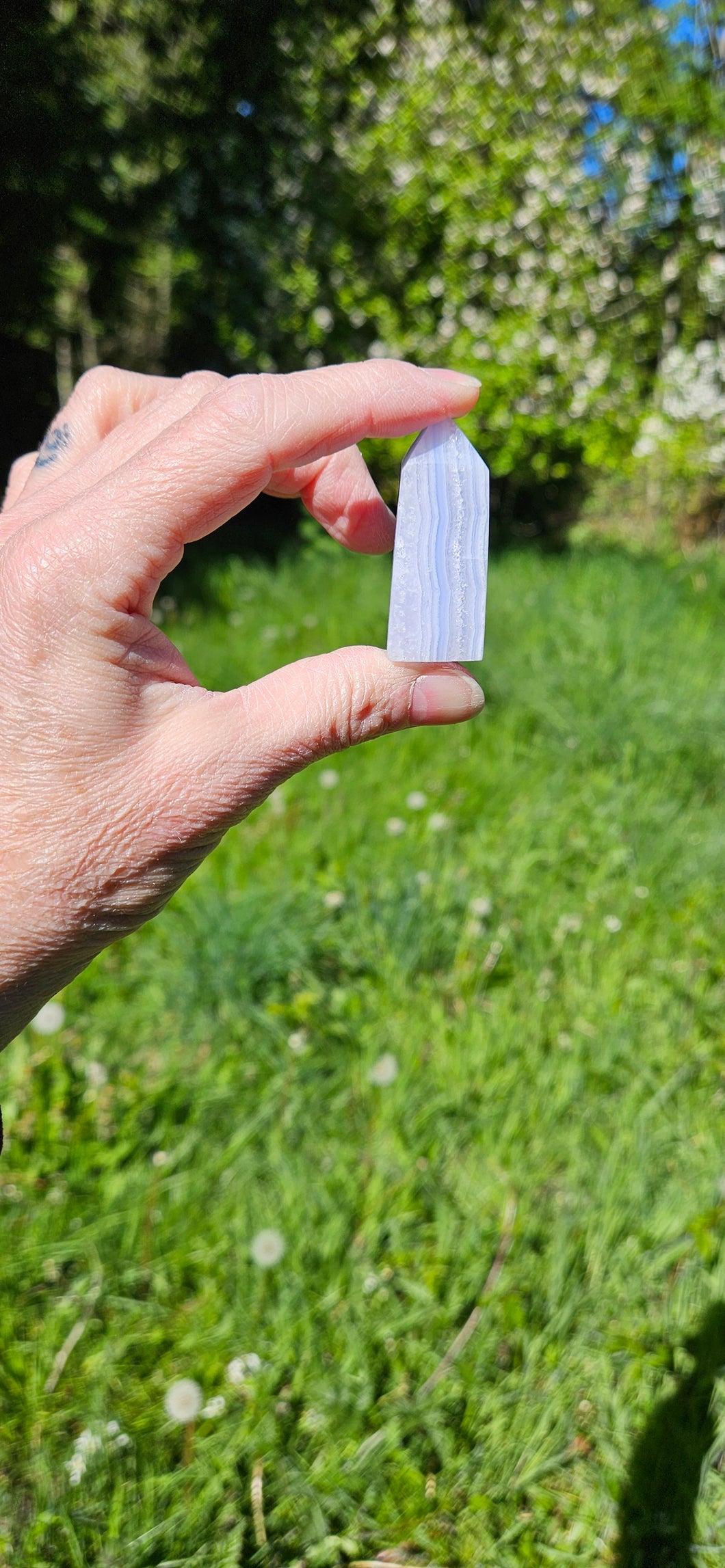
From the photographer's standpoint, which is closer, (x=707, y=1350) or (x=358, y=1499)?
(x=358, y=1499)

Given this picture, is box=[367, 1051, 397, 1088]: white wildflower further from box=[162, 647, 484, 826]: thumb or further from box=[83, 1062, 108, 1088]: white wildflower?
box=[162, 647, 484, 826]: thumb

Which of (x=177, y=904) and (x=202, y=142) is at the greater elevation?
(x=202, y=142)

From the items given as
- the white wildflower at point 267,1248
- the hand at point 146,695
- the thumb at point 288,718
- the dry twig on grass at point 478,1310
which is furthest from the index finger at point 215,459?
the dry twig on grass at point 478,1310

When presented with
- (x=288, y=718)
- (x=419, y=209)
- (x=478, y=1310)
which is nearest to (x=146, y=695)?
(x=288, y=718)

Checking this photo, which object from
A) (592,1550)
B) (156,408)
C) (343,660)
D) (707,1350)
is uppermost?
(156,408)

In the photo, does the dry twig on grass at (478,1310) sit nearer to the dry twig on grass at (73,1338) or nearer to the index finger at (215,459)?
the dry twig on grass at (73,1338)

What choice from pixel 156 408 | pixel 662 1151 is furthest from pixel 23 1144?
pixel 156 408

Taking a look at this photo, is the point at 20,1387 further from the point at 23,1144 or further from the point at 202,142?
the point at 202,142
